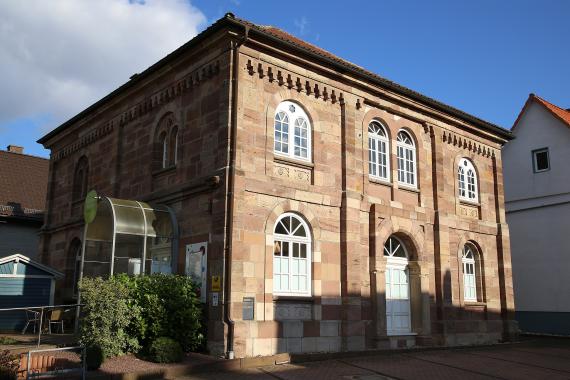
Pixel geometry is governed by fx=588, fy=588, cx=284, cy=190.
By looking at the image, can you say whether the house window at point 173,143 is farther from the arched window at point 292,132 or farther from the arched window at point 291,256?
the arched window at point 291,256

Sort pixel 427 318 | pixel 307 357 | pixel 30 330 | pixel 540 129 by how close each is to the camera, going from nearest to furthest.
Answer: pixel 307 357
pixel 427 318
pixel 30 330
pixel 540 129

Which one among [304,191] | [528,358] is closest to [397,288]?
[528,358]

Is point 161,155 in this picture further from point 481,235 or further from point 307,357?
point 481,235

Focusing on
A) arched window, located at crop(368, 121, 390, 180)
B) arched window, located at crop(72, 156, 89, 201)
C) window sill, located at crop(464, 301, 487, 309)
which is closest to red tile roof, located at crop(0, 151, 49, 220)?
arched window, located at crop(72, 156, 89, 201)

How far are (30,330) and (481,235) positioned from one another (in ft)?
51.6

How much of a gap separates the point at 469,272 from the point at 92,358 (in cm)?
1357

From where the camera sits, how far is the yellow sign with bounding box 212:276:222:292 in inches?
529

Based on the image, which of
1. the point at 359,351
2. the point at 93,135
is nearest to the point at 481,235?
the point at 359,351

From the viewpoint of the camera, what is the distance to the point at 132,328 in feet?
42.3

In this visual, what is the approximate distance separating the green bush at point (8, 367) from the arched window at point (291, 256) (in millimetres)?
6126

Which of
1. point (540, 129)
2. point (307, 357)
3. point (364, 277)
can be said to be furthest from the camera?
point (540, 129)

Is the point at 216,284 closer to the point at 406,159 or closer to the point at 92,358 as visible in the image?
the point at 92,358

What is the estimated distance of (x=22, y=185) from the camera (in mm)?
31266

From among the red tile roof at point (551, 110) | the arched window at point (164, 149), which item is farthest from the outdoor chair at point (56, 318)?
the red tile roof at point (551, 110)
